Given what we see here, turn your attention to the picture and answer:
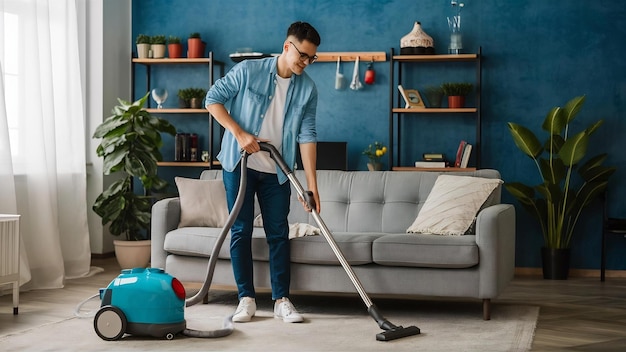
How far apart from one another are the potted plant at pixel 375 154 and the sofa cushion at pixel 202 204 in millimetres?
1751

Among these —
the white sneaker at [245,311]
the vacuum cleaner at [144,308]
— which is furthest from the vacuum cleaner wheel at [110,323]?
the white sneaker at [245,311]

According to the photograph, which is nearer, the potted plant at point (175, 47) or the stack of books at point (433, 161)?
the stack of books at point (433, 161)

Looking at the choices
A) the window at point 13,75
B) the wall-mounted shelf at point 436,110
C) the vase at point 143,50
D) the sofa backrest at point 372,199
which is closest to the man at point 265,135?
the sofa backrest at point 372,199

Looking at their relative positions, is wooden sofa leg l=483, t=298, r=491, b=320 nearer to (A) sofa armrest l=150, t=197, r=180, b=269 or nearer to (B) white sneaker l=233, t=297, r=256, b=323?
(B) white sneaker l=233, t=297, r=256, b=323

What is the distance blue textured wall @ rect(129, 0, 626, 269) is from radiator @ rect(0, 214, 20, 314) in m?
2.80

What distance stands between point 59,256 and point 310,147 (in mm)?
2178

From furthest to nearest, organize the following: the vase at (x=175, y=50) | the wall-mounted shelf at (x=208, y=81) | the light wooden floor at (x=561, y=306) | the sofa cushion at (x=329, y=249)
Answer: the vase at (x=175, y=50) < the wall-mounted shelf at (x=208, y=81) < the sofa cushion at (x=329, y=249) < the light wooden floor at (x=561, y=306)

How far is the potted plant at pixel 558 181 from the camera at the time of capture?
5.80 m

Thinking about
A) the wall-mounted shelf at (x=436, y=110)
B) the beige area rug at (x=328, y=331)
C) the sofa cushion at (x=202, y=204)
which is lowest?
the beige area rug at (x=328, y=331)

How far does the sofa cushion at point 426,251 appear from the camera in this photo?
4047mm

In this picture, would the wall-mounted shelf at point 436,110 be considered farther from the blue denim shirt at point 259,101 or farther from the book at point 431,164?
the blue denim shirt at point 259,101

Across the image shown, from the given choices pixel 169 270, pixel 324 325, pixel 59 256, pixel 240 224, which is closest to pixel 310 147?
pixel 240 224

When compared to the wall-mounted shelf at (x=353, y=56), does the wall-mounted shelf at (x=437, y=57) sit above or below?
below

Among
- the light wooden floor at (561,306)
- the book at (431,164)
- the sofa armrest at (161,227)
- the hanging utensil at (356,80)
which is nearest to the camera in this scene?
the light wooden floor at (561,306)
